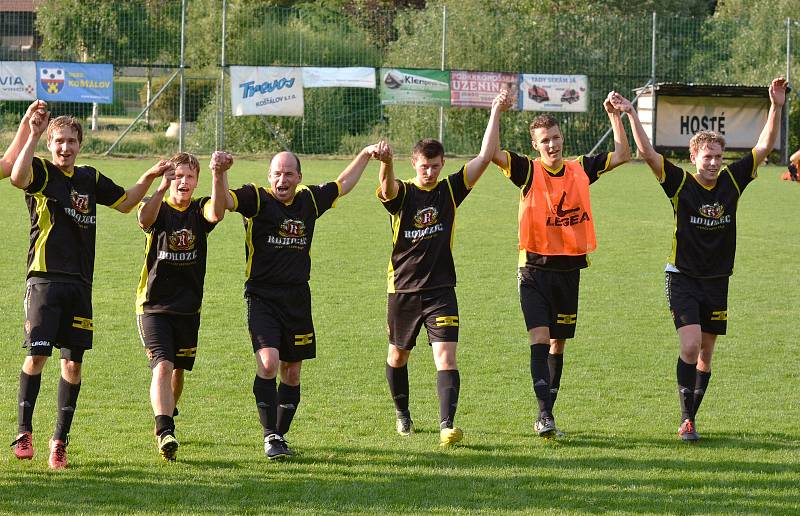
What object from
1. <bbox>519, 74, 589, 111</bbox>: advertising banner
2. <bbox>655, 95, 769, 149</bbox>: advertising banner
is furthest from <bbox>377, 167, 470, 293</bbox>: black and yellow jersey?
<bbox>655, 95, 769, 149</bbox>: advertising banner

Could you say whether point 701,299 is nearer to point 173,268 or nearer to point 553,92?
point 173,268

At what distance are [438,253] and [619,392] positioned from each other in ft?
6.74

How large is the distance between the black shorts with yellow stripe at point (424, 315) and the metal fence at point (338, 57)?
19.0 metres

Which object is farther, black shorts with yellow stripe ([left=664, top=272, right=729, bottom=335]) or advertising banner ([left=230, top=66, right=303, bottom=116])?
advertising banner ([left=230, top=66, right=303, bottom=116])

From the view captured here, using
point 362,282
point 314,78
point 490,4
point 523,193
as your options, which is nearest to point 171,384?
point 523,193

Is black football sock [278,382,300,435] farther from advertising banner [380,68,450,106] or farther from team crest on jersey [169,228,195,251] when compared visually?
advertising banner [380,68,450,106]

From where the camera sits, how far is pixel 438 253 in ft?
23.1

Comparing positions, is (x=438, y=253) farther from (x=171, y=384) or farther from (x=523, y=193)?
(x=171, y=384)

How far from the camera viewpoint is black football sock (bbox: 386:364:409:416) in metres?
7.22

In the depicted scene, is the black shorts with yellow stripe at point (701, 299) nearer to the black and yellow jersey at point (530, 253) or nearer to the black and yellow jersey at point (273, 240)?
the black and yellow jersey at point (530, 253)

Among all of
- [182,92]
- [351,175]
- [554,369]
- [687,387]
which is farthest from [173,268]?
[182,92]

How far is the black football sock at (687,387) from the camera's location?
7117 millimetres

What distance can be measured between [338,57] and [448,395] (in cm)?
2358

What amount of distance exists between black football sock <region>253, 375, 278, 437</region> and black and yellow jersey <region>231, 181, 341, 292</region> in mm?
548
